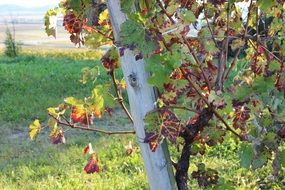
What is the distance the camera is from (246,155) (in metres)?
1.60

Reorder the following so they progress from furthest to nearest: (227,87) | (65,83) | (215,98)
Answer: (65,83)
(227,87)
(215,98)

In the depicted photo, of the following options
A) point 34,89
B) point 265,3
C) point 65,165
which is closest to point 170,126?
point 265,3

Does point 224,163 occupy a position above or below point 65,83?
below

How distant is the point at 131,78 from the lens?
1.56 metres

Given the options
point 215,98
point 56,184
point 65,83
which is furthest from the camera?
point 65,83

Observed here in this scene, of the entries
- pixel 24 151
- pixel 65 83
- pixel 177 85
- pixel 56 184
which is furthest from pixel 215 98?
pixel 65 83

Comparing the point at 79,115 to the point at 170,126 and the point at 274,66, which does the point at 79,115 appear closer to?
the point at 170,126

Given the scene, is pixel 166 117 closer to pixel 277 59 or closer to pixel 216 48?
pixel 216 48

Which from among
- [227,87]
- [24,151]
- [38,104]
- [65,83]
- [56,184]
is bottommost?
[227,87]

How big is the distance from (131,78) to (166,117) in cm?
14

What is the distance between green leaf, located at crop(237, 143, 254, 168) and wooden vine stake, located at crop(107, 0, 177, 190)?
210 mm

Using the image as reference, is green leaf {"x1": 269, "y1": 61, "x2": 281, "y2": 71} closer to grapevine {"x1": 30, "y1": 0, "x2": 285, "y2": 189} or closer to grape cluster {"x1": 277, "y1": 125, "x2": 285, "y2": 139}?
grapevine {"x1": 30, "y1": 0, "x2": 285, "y2": 189}

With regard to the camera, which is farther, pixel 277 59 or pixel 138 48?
pixel 277 59

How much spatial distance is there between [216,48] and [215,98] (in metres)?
0.15
